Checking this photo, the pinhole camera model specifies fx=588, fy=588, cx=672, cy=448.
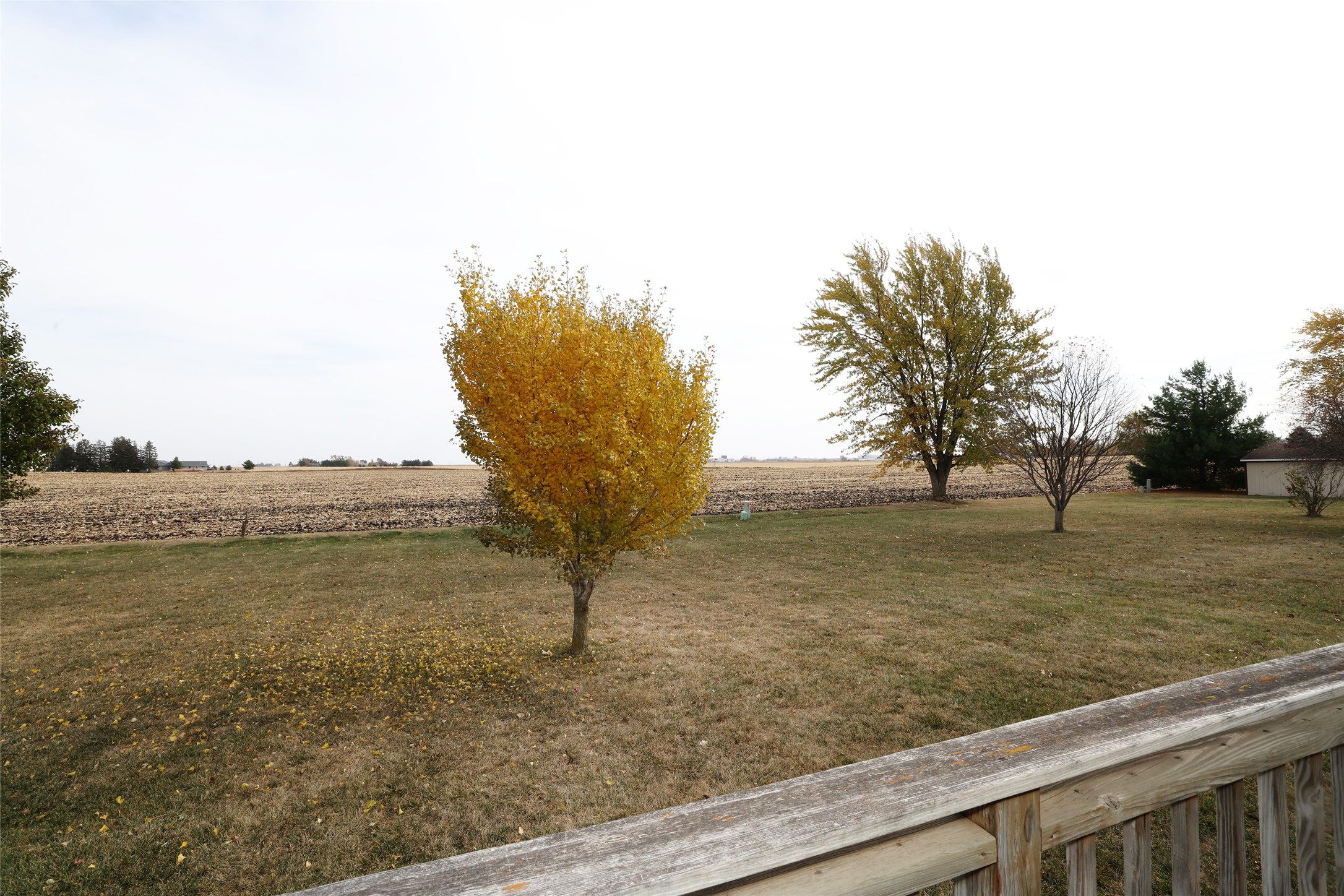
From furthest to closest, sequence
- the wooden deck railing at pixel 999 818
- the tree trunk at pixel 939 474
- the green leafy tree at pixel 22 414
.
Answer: the tree trunk at pixel 939 474 < the green leafy tree at pixel 22 414 < the wooden deck railing at pixel 999 818

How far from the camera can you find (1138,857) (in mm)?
1509

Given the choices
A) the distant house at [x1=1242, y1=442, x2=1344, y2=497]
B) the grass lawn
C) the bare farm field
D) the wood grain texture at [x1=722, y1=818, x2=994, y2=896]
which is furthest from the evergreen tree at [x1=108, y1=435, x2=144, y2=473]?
the distant house at [x1=1242, y1=442, x2=1344, y2=497]

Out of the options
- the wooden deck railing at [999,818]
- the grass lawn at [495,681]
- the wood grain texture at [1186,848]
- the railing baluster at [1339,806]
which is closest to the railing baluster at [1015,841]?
the wooden deck railing at [999,818]

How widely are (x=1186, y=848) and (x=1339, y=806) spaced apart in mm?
642

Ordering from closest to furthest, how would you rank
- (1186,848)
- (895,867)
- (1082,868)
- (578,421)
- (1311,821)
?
(895,867), (1082,868), (1186,848), (1311,821), (578,421)

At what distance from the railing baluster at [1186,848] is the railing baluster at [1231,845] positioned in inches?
2.2

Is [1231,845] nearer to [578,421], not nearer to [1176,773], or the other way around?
[1176,773]

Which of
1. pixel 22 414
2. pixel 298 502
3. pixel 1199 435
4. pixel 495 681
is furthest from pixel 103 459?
pixel 1199 435

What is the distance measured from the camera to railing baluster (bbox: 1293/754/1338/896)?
1621mm

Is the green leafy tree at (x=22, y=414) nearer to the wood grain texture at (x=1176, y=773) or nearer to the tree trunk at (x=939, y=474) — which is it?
the wood grain texture at (x=1176, y=773)

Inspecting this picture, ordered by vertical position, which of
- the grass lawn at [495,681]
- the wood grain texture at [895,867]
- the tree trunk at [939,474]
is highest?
the tree trunk at [939,474]

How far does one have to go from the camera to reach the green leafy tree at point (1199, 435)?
2988 cm

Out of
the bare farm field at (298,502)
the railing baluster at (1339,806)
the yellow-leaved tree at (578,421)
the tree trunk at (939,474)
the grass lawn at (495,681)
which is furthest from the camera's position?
the tree trunk at (939,474)

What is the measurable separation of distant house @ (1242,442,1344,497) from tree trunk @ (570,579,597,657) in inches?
1344
